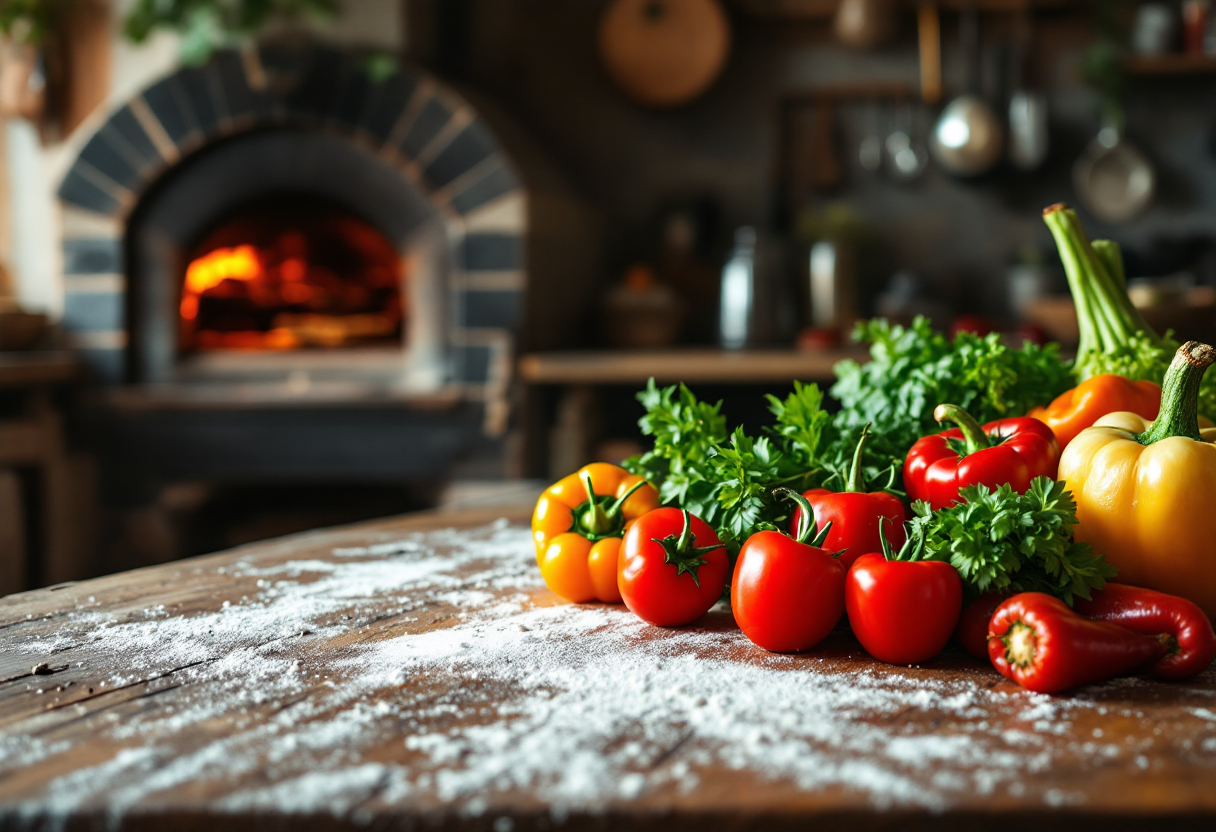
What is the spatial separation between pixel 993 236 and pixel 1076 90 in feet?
1.99

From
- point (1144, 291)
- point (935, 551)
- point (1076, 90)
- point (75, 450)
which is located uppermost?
point (1076, 90)

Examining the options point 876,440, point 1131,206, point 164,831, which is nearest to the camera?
point 164,831

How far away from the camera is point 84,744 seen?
2.64ft

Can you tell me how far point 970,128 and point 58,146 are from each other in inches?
125

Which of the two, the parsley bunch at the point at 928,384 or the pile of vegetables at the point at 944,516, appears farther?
the parsley bunch at the point at 928,384

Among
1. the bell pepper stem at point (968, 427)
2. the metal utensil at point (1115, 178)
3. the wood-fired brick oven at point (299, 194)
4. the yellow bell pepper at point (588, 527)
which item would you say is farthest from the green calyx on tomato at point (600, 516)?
the metal utensil at point (1115, 178)

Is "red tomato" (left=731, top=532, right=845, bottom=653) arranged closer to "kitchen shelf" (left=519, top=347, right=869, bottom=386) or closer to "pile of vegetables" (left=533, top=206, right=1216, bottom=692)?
"pile of vegetables" (left=533, top=206, right=1216, bottom=692)

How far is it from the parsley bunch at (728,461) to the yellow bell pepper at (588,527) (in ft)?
0.11

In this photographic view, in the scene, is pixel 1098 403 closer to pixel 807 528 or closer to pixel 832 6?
pixel 807 528

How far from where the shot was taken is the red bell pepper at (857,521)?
3.57ft

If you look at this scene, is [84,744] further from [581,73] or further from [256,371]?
[581,73]

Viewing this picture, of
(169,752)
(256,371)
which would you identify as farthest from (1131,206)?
(169,752)

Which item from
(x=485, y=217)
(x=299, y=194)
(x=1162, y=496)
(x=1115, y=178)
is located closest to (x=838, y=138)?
(x=1115, y=178)

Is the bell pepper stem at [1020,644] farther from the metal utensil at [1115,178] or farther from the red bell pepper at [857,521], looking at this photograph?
the metal utensil at [1115,178]
